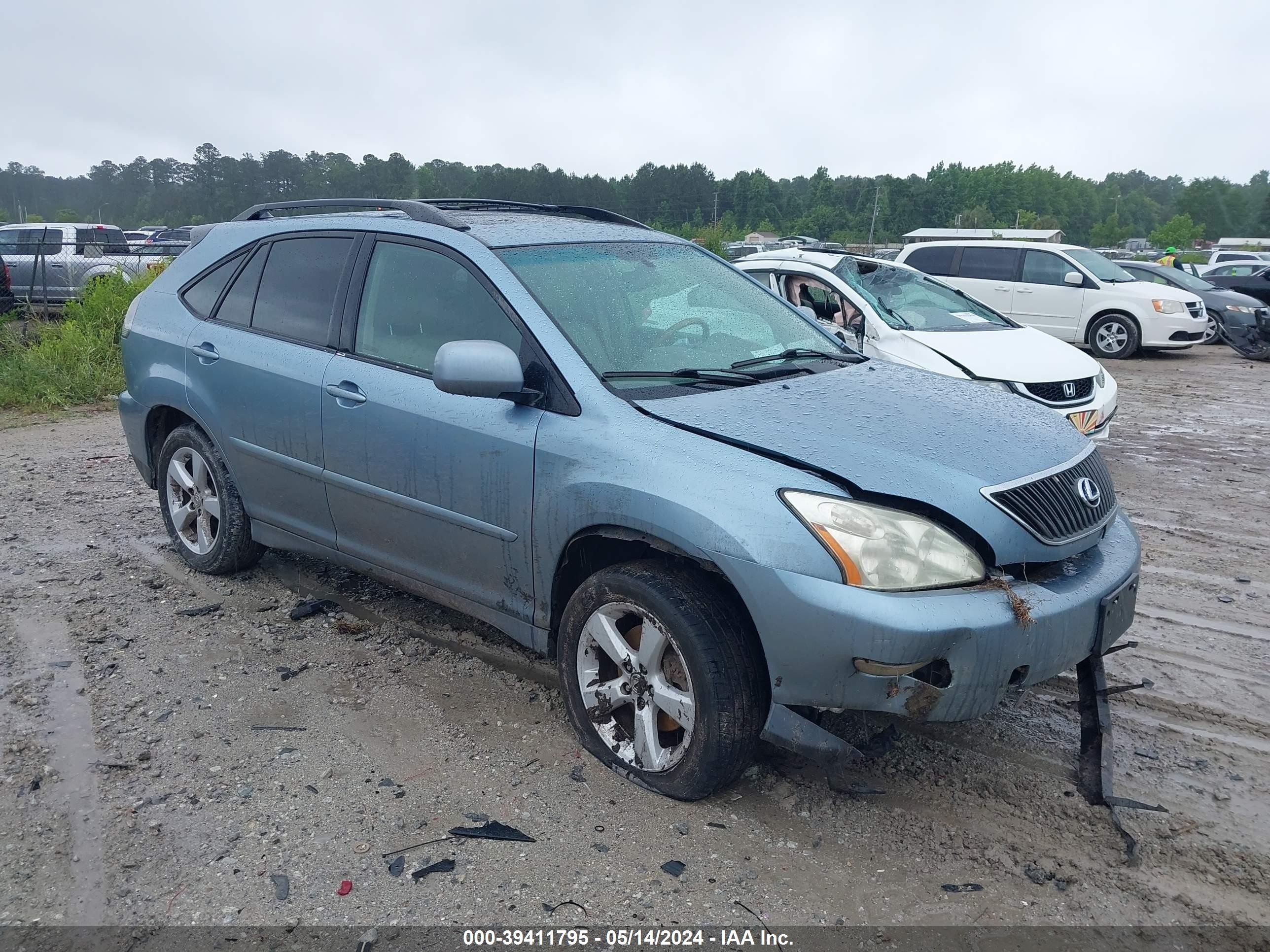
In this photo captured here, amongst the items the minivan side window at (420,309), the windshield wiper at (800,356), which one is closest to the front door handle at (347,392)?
the minivan side window at (420,309)

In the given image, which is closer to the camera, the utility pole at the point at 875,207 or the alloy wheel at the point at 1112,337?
the alloy wheel at the point at 1112,337

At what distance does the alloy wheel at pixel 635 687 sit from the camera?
3.08 meters

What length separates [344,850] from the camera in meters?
2.92

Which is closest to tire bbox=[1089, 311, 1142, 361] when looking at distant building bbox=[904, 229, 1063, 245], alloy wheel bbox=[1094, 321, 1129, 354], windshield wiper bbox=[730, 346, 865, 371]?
alloy wheel bbox=[1094, 321, 1129, 354]

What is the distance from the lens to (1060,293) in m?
15.4

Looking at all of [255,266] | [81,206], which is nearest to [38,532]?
[255,266]

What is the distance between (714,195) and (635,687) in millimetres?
62595

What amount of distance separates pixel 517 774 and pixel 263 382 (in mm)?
2107

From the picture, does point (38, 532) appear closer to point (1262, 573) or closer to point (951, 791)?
point (951, 791)

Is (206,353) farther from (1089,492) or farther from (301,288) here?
(1089,492)

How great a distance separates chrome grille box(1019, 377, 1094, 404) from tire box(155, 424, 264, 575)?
5.42 metres

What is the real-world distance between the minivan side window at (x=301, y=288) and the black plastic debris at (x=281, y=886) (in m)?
2.15

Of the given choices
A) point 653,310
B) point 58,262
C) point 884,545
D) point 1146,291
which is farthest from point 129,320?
point 58,262

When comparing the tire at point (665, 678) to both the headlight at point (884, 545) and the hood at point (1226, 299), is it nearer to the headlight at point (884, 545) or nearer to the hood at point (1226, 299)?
the headlight at point (884, 545)
